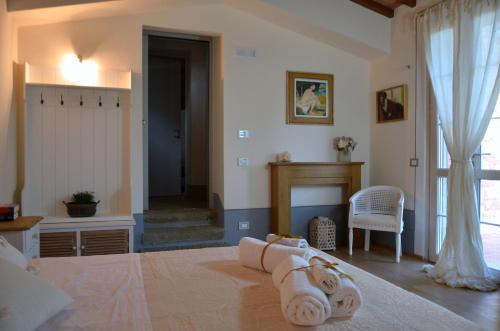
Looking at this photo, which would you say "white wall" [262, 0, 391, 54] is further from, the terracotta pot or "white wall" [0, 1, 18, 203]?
the terracotta pot

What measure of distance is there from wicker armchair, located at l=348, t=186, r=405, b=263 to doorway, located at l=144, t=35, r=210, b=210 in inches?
91.0

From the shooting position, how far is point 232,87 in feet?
14.3

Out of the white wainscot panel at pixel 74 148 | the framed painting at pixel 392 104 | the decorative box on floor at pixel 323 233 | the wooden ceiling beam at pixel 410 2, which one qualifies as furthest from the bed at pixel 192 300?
the wooden ceiling beam at pixel 410 2

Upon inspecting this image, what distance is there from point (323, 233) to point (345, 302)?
10.8 ft

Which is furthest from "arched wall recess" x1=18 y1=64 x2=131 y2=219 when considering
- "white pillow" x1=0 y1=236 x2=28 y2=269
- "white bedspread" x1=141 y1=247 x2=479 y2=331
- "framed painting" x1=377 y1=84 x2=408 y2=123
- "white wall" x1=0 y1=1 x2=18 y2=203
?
"framed painting" x1=377 y1=84 x2=408 y2=123

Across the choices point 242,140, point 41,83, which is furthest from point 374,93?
point 41,83

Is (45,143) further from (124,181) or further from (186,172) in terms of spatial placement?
(186,172)

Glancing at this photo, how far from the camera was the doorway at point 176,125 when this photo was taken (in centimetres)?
566

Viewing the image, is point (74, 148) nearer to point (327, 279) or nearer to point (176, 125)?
point (176, 125)

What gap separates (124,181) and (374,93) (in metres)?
3.35

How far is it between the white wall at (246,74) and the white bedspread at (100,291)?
6.99 feet

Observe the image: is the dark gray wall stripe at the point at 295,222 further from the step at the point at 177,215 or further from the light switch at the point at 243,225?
the step at the point at 177,215

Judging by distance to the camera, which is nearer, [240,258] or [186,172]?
[240,258]

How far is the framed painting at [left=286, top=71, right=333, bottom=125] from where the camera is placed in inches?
181
